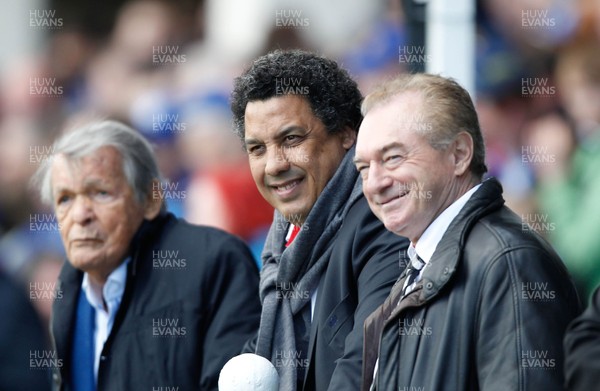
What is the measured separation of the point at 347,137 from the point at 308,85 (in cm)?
23

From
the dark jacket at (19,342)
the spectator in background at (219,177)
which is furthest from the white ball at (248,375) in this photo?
the spectator in background at (219,177)

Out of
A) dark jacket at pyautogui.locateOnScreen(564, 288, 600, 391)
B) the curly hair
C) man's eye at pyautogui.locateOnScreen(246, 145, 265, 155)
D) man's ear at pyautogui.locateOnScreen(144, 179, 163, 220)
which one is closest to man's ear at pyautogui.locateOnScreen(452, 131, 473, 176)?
dark jacket at pyautogui.locateOnScreen(564, 288, 600, 391)

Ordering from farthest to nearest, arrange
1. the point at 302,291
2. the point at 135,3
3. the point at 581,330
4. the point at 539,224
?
the point at 135,3 < the point at 539,224 < the point at 302,291 < the point at 581,330

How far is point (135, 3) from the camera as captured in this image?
22.1 feet

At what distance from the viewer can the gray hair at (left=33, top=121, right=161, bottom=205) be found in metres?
4.88

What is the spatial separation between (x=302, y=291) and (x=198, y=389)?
0.86 m

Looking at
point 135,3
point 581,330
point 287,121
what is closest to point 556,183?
point 287,121

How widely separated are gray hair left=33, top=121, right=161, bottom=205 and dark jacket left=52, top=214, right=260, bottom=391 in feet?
0.65

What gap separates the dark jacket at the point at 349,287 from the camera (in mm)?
3580

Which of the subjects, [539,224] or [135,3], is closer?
[539,224]

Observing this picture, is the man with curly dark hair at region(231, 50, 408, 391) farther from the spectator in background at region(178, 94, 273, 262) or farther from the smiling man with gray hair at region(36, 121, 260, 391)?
the spectator in background at region(178, 94, 273, 262)

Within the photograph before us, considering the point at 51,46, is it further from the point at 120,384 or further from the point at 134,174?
the point at 120,384

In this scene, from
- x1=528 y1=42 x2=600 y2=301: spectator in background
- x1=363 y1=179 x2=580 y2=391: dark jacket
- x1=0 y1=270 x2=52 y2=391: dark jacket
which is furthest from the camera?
x1=0 y1=270 x2=52 y2=391: dark jacket

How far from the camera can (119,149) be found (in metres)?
4.89
